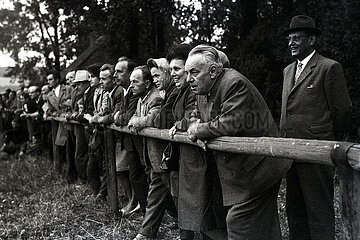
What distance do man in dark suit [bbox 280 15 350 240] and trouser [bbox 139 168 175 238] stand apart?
1.29 metres

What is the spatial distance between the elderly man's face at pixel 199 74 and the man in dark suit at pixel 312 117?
3.64ft

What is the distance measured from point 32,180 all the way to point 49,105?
1778mm

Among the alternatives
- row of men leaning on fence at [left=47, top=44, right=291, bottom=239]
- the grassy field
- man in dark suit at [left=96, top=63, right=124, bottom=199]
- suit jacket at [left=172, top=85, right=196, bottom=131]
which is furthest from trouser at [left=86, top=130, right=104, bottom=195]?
suit jacket at [left=172, top=85, right=196, bottom=131]

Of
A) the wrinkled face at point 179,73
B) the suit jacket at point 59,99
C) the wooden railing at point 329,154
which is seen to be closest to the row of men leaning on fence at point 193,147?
the wrinkled face at point 179,73

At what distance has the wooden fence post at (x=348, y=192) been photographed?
222cm

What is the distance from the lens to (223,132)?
3357 mm

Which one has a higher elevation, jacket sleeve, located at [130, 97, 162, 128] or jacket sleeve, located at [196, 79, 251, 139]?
jacket sleeve, located at [196, 79, 251, 139]

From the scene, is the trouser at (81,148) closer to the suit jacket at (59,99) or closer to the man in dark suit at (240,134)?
the suit jacket at (59,99)

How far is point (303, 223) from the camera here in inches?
175

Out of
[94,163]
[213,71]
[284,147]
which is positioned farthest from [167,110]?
[94,163]

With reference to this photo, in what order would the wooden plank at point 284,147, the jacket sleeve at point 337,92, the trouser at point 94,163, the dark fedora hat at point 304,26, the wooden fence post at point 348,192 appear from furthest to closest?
the trouser at point 94,163 < the dark fedora hat at point 304,26 < the jacket sleeve at point 337,92 < the wooden plank at point 284,147 < the wooden fence post at point 348,192

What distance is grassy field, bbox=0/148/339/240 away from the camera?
220 inches

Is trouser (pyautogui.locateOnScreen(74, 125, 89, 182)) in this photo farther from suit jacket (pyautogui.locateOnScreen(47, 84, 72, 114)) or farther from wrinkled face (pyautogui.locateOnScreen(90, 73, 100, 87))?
suit jacket (pyautogui.locateOnScreen(47, 84, 72, 114))

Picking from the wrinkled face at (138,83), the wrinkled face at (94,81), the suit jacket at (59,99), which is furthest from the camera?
the suit jacket at (59,99)
